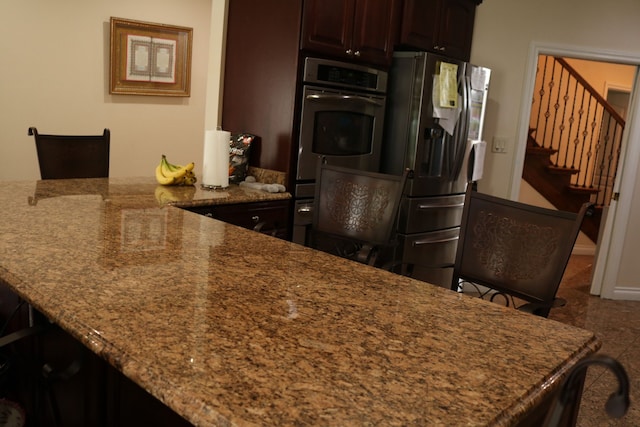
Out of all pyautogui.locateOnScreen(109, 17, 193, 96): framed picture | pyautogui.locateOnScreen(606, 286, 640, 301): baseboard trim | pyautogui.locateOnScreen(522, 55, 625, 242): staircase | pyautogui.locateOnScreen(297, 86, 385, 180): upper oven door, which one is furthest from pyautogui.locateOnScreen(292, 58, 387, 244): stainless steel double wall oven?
pyautogui.locateOnScreen(522, 55, 625, 242): staircase

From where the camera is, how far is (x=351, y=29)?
3.23m

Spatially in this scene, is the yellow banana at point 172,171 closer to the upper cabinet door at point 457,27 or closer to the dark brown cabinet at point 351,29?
the dark brown cabinet at point 351,29

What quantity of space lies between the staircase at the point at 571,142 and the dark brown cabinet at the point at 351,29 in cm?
322

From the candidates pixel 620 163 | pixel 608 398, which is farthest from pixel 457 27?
pixel 608 398

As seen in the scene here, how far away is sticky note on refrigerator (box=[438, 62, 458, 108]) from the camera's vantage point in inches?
140

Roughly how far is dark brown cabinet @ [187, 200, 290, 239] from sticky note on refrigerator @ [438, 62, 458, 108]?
1.25 m

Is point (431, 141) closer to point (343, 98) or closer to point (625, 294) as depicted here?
point (343, 98)

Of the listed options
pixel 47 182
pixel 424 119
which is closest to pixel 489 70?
pixel 424 119

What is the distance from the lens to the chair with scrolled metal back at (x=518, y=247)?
1.73 meters

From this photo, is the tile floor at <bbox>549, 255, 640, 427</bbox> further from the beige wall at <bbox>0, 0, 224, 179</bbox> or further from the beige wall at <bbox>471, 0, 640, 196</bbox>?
the beige wall at <bbox>0, 0, 224, 179</bbox>

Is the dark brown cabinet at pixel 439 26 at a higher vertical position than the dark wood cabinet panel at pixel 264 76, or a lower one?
higher

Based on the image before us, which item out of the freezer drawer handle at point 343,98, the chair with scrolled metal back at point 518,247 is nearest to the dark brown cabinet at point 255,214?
the freezer drawer handle at point 343,98

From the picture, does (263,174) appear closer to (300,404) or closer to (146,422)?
(146,422)

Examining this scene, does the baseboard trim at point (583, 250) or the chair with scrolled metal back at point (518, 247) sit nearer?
the chair with scrolled metal back at point (518, 247)
